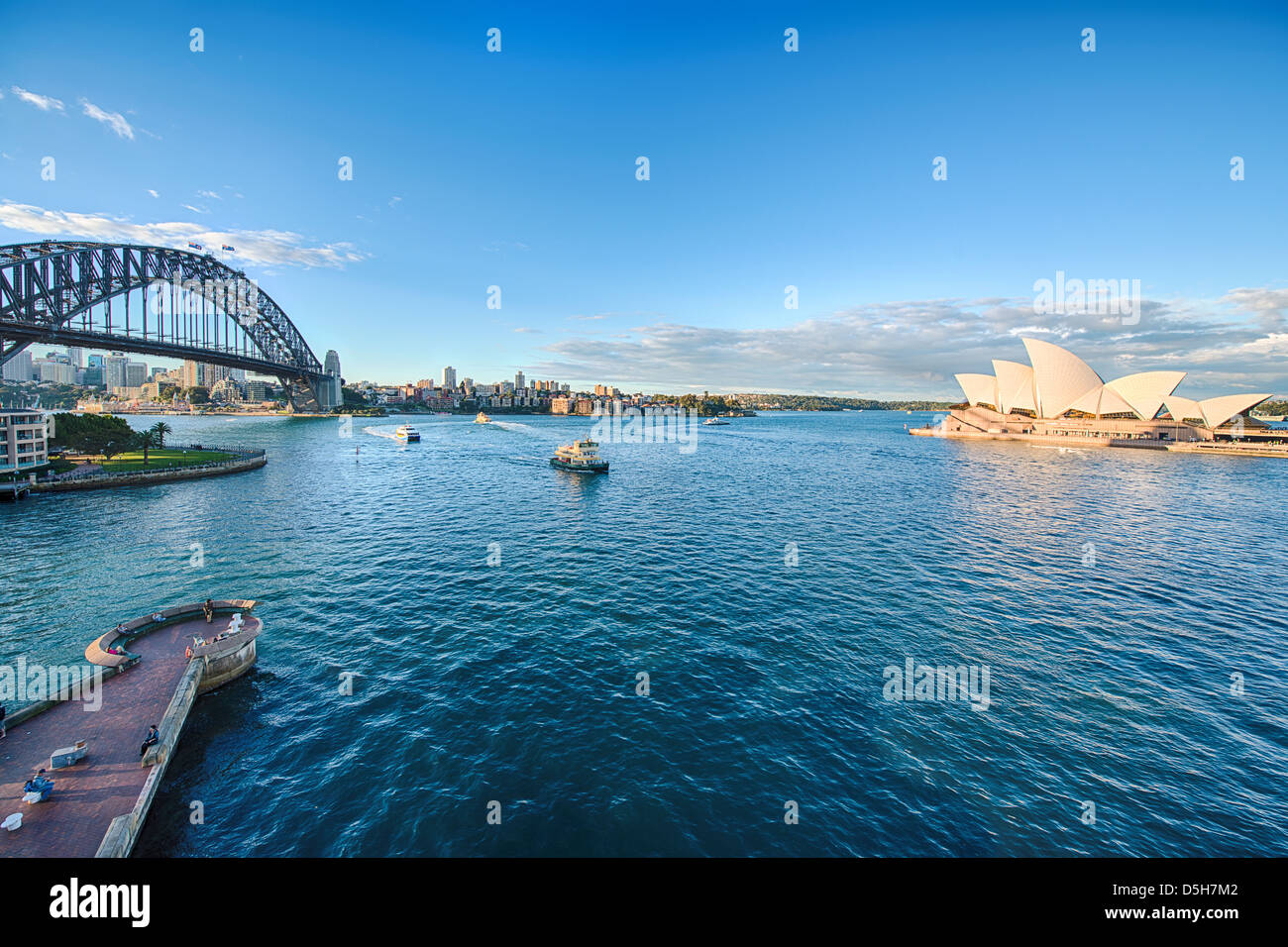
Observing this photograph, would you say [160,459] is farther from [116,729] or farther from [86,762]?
[86,762]

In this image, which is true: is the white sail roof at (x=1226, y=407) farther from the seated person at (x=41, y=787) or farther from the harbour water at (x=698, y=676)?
the seated person at (x=41, y=787)

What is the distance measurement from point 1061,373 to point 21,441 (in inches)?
6912

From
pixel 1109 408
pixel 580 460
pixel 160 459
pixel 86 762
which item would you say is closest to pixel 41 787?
pixel 86 762

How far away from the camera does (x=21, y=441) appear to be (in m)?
51.9

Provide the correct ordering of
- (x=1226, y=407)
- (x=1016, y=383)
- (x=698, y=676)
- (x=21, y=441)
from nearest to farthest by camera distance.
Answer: (x=698, y=676)
(x=21, y=441)
(x=1226, y=407)
(x=1016, y=383)

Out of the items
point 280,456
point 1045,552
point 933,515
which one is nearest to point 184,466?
point 280,456

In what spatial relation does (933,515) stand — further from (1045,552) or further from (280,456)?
(280,456)

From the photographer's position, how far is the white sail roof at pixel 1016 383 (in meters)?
122

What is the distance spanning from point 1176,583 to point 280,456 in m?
108

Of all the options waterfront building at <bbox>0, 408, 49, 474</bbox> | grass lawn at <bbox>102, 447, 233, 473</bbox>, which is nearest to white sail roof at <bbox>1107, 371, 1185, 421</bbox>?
grass lawn at <bbox>102, 447, 233, 473</bbox>

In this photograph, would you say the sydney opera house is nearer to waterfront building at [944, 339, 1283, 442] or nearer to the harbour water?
waterfront building at [944, 339, 1283, 442]

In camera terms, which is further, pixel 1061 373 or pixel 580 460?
pixel 1061 373

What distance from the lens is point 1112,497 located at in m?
54.0

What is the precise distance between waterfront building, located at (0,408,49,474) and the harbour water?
47.9ft
